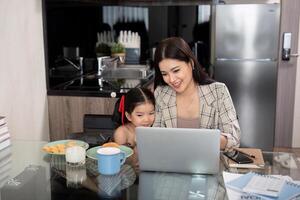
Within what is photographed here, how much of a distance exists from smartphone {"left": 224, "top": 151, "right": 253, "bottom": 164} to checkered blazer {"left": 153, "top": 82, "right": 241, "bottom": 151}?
0.72ft

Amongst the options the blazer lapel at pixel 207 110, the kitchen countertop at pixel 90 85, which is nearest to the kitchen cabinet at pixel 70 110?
the kitchen countertop at pixel 90 85

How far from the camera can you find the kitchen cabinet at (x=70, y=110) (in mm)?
2840

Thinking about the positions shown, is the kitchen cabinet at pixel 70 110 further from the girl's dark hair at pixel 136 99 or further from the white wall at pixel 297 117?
the white wall at pixel 297 117

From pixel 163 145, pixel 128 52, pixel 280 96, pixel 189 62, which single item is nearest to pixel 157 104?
pixel 189 62

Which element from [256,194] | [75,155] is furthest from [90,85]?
[256,194]

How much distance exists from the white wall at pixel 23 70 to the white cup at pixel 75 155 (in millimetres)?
1002

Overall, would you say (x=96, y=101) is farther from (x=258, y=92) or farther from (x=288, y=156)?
(x=258, y=92)

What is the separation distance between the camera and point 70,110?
289 cm

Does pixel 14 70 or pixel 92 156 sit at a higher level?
pixel 14 70

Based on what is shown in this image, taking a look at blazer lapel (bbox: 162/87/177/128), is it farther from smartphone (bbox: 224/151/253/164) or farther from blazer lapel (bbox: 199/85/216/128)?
smartphone (bbox: 224/151/253/164)

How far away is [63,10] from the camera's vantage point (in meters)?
3.23

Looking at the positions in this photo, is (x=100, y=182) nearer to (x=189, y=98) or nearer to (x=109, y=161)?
(x=109, y=161)

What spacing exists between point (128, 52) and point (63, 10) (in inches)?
34.3

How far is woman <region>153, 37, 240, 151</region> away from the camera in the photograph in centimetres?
186
